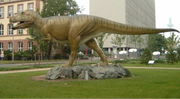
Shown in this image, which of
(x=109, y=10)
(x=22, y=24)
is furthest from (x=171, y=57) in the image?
(x=109, y=10)

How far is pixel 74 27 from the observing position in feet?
43.4

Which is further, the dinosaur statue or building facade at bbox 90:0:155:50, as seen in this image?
building facade at bbox 90:0:155:50

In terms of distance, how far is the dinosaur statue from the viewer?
43.5 ft

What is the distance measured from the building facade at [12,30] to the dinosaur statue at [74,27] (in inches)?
1389

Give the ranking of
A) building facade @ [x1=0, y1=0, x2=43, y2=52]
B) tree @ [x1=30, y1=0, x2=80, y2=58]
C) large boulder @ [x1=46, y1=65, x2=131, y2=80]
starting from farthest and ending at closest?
1. building facade @ [x1=0, y1=0, x2=43, y2=52]
2. tree @ [x1=30, y1=0, x2=80, y2=58]
3. large boulder @ [x1=46, y1=65, x2=131, y2=80]

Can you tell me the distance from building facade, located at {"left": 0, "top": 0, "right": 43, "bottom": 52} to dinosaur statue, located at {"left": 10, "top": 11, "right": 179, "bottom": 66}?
116ft

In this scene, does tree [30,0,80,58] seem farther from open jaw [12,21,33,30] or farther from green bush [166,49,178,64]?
open jaw [12,21,33,30]

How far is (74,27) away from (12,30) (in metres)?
41.0

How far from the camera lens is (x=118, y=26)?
13508 millimetres

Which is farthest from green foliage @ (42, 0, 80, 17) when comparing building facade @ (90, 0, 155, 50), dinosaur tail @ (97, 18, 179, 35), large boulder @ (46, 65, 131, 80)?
large boulder @ (46, 65, 131, 80)

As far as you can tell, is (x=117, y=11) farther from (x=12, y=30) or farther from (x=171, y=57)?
(x=171, y=57)

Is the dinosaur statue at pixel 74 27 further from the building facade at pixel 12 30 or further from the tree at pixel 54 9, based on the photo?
the building facade at pixel 12 30

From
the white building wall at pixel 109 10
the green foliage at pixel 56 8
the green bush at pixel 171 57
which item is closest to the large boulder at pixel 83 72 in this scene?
the green bush at pixel 171 57

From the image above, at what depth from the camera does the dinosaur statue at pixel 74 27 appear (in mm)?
13273
